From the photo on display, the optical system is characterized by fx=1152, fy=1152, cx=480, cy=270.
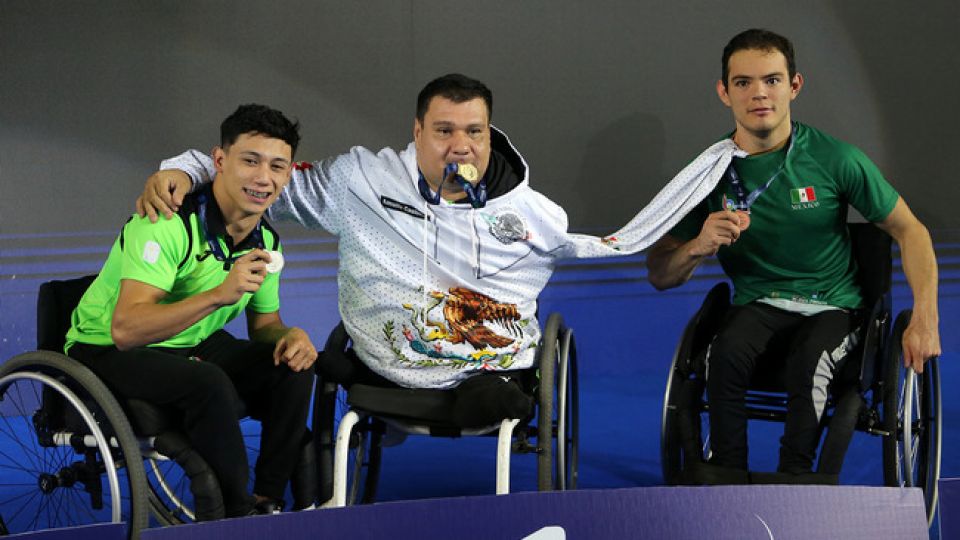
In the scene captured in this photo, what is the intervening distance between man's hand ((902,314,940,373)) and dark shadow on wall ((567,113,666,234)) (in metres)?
2.32

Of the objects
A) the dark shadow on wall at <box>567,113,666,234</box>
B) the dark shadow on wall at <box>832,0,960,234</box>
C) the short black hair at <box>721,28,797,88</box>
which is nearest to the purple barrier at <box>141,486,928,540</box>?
the short black hair at <box>721,28,797,88</box>

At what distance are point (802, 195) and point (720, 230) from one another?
304 mm

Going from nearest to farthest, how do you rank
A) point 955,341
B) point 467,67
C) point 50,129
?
point 50,129 < point 467,67 < point 955,341

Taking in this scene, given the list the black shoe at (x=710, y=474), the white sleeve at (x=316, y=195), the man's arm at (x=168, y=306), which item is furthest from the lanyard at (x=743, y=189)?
the man's arm at (x=168, y=306)

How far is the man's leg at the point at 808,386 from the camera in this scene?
298 centimetres

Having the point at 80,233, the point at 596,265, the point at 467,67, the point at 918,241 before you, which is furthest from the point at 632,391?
the point at 80,233

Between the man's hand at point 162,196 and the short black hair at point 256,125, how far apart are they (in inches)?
6.2

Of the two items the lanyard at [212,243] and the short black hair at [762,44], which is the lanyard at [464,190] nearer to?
the lanyard at [212,243]

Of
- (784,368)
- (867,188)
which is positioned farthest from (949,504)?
(867,188)

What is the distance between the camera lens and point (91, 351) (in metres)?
2.81

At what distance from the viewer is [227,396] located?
2670 mm

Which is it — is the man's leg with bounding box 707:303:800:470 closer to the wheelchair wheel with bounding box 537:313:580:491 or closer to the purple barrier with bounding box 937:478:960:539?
the wheelchair wheel with bounding box 537:313:580:491

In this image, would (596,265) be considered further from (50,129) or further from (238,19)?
(50,129)

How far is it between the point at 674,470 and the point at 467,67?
2346mm
